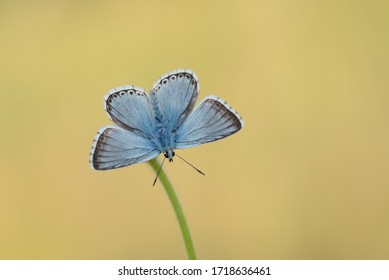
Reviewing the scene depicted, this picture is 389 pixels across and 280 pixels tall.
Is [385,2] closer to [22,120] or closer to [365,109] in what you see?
[365,109]

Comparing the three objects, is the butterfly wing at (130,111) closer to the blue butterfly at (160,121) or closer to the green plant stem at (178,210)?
the blue butterfly at (160,121)

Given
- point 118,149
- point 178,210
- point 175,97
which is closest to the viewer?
point 178,210

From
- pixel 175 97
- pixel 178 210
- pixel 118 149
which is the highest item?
pixel 175 97

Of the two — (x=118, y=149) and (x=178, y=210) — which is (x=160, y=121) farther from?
(x=178, y=210)

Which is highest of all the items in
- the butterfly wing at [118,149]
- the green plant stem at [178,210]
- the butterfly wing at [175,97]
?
the butterfly wing at [175,97]

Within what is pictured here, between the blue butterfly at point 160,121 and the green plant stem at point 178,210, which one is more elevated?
the blue butterfly at point 160,121

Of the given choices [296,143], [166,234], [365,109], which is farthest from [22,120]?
[365,109]

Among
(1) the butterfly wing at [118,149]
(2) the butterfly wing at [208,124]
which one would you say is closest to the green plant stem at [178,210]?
(1) the butterfly wing at [118,149]

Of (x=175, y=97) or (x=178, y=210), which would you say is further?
(x=175, y=97)

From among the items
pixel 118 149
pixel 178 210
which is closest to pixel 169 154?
pixel 118 149
